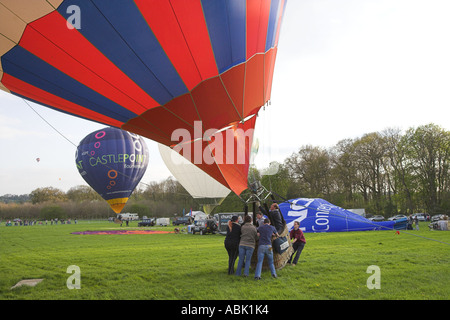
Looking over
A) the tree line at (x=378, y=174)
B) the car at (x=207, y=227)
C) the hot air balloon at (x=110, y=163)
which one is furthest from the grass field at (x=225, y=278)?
the tree line at (x=378, y=174)

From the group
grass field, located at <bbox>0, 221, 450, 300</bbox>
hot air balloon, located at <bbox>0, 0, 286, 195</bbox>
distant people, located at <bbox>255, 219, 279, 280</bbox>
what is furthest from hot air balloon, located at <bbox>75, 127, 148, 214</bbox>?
Result: distant people, located at <bbox>255, 219, 279, 280</bbox>

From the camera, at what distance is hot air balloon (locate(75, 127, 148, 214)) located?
21172 mm

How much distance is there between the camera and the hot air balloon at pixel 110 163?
21172 millimetres

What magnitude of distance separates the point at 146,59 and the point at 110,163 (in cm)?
1710

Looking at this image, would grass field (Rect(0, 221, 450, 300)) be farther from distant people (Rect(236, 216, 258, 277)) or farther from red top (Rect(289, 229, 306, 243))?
red top (Rect(289, 229, 306, 243))

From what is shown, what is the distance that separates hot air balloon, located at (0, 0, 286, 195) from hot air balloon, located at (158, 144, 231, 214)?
1605 cm

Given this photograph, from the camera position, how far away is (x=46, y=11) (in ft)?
15.0

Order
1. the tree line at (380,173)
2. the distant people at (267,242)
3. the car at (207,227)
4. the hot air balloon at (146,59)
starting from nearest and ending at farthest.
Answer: the hot air balloon at (146,59)
the distant people at (267,242)
the car at (207,227)
the tree line at (380,173)

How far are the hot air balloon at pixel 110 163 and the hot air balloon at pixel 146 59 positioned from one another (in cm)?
1512

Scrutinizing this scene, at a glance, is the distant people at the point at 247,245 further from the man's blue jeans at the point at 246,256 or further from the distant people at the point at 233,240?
A: the distant people at the point at 233,240

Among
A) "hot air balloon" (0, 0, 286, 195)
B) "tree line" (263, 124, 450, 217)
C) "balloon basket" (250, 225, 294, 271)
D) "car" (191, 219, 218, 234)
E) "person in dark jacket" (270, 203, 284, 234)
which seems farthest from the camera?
"tree line" (263, 124, 450, 217)
